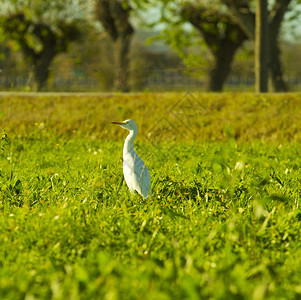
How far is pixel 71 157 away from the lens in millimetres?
6625

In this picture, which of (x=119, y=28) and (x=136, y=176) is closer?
(x=136, y=176)

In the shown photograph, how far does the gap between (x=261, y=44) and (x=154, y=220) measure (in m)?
9.76

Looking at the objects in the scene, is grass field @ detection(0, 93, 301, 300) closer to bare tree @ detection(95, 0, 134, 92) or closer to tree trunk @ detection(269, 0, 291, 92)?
tree trunk @ detection(269, 0, 291, 92)

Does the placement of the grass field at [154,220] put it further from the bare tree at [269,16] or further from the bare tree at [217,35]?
the bare tree at [217,35]

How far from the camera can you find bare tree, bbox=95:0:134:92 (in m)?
16.7

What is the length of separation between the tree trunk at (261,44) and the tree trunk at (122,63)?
226 inches

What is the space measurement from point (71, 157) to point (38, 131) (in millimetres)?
1933

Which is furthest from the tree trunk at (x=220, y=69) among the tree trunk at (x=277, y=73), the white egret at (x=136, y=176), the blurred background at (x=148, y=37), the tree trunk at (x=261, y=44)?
the white egret at (x=136, y=176)

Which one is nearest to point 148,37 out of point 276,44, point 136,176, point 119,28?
point 119,28

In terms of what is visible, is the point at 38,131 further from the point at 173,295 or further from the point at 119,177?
the point at 173,295

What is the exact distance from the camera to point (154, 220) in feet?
12.3

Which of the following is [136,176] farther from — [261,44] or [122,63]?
Answer: [122,63]

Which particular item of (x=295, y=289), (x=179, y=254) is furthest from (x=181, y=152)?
(x=295, y=289)

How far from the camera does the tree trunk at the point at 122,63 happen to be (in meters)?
16.6
